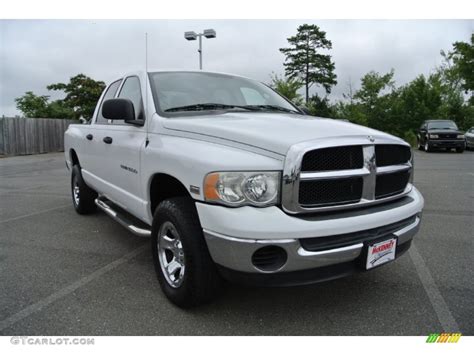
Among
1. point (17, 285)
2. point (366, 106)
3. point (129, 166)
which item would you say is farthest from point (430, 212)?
point (366, 106)

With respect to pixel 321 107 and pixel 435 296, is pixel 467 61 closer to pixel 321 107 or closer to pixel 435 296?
pixel 321 107

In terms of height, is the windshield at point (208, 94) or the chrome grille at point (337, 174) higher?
the windshield at point (208, 94)

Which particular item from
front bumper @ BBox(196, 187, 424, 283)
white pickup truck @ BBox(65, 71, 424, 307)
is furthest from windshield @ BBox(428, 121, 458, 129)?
front bumper @ BBox(196, 187, 424, 283)

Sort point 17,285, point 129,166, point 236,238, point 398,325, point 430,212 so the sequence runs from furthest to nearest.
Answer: point 430,212, point 129,166, point 17,285, point 398,325, point 236,238

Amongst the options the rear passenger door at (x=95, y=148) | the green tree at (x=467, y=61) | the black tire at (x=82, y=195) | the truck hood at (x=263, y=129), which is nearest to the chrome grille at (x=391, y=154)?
the truck hood at (x=263, y=129)

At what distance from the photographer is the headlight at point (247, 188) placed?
222 centimetres

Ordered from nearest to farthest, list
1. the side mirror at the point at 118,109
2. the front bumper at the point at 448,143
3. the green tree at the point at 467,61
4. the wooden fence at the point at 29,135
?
the side mirror at the point at 118,109
the front bumper at the point at 448,143
the wooden fence at the point at 29,135
the green tree at the point at 467,61

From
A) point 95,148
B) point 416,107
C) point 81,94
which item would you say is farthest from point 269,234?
point 81,94

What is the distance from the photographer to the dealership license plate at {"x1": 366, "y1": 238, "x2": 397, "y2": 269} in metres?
2.40

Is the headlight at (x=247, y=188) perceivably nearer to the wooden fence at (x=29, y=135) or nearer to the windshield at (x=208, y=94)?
the windshield at (x=208, y=94)

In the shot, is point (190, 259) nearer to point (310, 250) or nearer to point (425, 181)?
point (310, 250)

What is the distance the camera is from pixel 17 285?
10.3ft

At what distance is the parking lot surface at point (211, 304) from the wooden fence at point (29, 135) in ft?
56.0

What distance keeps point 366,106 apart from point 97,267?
33244 mm
